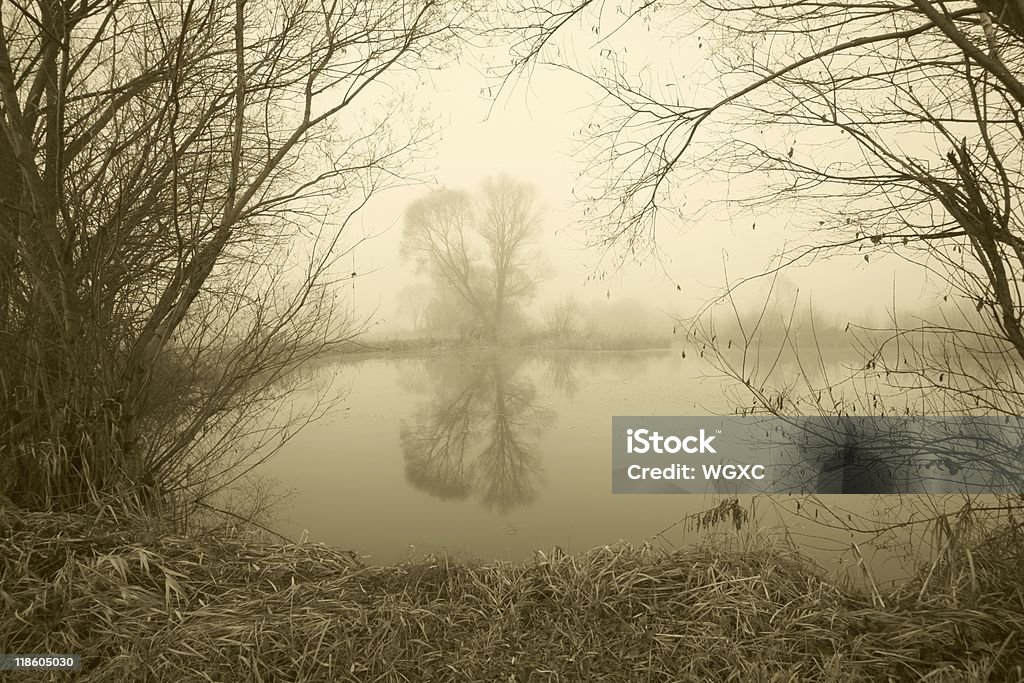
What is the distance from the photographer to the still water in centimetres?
430

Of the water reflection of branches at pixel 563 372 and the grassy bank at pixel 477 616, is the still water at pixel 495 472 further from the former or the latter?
the grassy bank at pixel 477 616

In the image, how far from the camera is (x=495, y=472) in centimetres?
583

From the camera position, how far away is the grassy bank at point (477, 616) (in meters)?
2.56

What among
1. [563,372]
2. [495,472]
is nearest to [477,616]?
Result: [495,472]

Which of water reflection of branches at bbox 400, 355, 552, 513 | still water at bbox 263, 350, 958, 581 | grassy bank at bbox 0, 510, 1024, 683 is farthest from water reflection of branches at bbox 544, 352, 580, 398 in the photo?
grassy bank at bbox 0, 510, 1024, 683

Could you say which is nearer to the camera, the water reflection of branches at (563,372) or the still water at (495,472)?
the still water at (495,472)

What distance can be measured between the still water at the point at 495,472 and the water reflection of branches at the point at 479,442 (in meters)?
0.02

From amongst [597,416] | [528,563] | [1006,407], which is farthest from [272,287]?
[1006,407]

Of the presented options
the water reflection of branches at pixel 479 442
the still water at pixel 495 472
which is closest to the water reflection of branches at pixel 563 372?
the still water at pixel 495 472

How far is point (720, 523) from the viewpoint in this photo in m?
4.36

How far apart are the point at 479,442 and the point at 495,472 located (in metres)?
0.86

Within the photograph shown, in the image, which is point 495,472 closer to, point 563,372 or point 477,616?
point 477,616

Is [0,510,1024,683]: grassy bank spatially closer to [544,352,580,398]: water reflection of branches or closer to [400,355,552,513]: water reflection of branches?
[400,355,552,513]: water reflection of branches

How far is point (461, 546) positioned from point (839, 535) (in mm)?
2637
